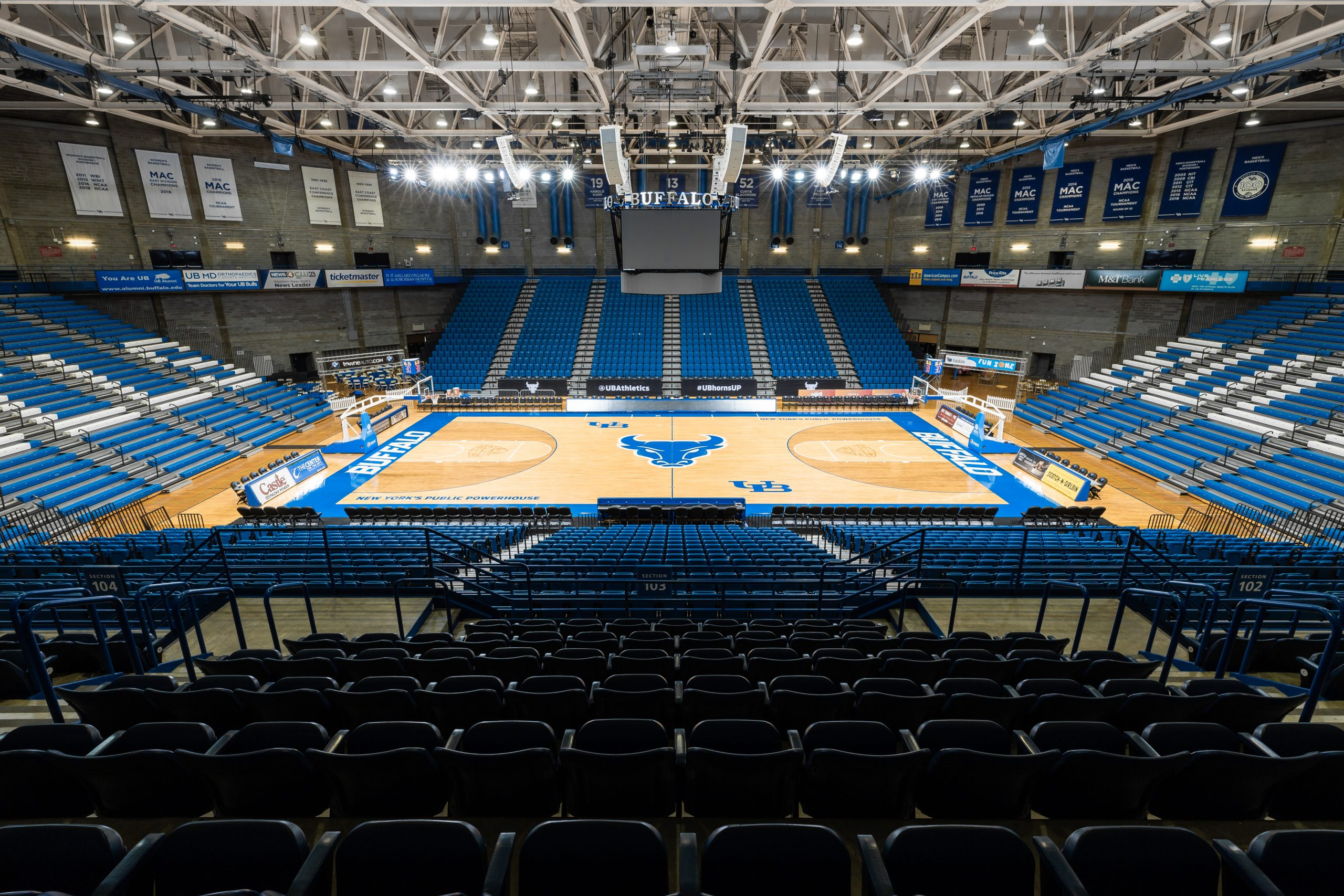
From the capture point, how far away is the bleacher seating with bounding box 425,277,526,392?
30953 mm

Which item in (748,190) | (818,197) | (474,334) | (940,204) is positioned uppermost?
(748,190)

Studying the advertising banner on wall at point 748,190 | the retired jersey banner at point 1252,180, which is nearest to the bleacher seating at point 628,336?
the advertising banner on wall at point 748,190

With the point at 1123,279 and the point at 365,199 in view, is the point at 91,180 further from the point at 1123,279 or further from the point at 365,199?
the point at 1123,279

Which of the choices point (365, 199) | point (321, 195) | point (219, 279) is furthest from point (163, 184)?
point (365, 199)

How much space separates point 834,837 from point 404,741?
2.38 metres

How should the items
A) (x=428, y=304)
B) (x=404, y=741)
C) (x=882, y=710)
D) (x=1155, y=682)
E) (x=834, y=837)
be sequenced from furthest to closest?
(x=428, y=304) < (x=1155, y=682) < (x=882, y=710) < (x=404, y=741) < (x=834, y=837)

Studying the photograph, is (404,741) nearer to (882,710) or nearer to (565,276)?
(882,710)

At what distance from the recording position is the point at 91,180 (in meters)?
23.3

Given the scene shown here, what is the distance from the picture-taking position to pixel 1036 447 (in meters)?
22.5

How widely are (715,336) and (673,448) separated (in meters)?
12.8

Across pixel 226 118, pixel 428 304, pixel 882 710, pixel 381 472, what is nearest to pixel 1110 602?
pixel 882 710

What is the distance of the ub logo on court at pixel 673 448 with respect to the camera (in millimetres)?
20672

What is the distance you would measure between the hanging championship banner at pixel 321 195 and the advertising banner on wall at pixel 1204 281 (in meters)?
38.7

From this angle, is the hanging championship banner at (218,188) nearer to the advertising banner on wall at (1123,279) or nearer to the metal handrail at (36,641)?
the metal handrail at (36,641)
